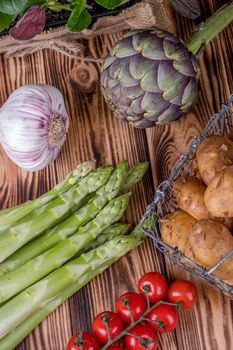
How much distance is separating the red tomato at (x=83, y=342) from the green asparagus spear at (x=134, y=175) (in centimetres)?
36

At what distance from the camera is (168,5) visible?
5.62 feet

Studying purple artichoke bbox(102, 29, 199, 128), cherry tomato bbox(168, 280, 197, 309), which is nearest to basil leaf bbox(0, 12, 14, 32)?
purple artichoke bbox(102, 29, 199, 128)

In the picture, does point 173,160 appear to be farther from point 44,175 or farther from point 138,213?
point 44,175

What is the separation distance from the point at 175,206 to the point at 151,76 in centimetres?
32

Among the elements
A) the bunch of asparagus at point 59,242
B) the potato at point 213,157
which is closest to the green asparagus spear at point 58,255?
the bunch of asparagus at point 59,242

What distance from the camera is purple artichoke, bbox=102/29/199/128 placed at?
56.1 inches

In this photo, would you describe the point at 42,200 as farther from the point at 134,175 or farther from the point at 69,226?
the point at 134,175

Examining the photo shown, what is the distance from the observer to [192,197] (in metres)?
1.27

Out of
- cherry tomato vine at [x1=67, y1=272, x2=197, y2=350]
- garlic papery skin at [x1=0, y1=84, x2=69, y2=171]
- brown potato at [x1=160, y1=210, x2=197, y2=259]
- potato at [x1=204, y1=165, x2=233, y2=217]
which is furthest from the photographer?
garlic papery skin at [x1=0, y1=84, x2=69, y2=171]

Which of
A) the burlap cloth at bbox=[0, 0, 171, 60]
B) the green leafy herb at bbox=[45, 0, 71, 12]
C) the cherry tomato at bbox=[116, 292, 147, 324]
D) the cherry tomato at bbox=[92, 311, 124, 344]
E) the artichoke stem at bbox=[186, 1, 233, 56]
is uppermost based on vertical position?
the green leafy herb at bbox=[45, 0, 71, 12]

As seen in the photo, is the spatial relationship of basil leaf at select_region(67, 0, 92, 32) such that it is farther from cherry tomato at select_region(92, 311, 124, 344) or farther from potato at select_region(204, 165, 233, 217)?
cherry tomato at select_region(92, 311, 124, 344)

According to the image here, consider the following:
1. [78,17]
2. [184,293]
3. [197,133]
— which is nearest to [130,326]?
[184,293]

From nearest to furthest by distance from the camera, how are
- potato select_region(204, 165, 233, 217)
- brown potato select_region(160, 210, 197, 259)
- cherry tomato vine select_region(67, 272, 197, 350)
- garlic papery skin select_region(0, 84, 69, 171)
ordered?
potato select_region(204, 165, 233, 217) < brown potato select_region(160, 210, 197, 259) < cherry tomato vine select_region(67, 272, 197, 350) < garlic papery skin select_region(0, 84, 69, 171)

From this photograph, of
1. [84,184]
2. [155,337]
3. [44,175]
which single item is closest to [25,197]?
[44,175]
